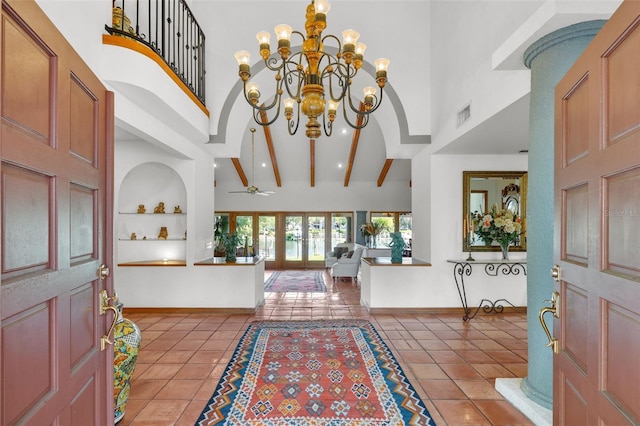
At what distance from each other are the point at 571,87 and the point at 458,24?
3.22 metres

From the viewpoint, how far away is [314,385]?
9.27 ft

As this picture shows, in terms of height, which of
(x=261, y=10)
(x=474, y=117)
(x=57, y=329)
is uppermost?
(x=261, y=10)

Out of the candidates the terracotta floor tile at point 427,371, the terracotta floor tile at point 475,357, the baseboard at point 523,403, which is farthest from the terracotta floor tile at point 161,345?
the baseboard at point 523,403

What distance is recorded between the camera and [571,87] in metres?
1.37

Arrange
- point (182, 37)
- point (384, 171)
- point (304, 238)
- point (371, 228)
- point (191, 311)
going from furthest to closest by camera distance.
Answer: point (304, 238) → point (371, 228) → point (384, 171) → point (191, 311) → point (182, 37)

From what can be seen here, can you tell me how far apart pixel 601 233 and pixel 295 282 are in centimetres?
753

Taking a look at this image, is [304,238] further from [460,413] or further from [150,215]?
[460,413]

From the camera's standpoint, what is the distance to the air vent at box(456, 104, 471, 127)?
376cm

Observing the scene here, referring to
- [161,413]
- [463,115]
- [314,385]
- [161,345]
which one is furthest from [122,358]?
[463,115]

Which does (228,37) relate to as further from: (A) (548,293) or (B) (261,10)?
(A) (548,293)

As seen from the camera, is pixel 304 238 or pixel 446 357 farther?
pixel 304 238

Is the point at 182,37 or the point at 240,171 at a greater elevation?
the point at 182,37

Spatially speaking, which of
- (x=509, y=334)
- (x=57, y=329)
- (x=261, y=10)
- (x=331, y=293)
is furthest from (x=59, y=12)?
(x=331, y=293)

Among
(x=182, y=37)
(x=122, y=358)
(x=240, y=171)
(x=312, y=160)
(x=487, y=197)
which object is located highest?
(x=182, y=37)
